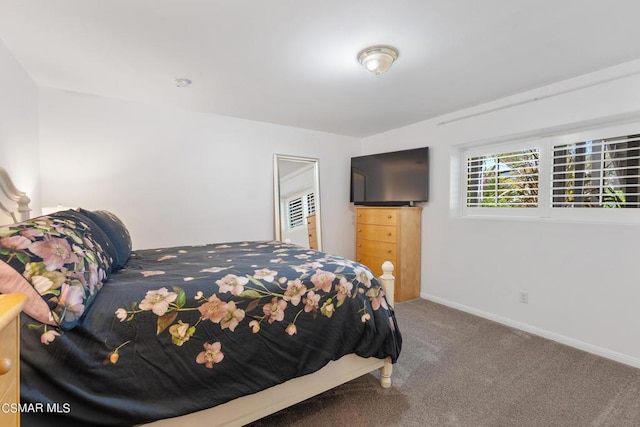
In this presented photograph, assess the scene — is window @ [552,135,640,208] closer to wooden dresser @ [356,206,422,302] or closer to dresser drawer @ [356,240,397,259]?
wooden dresser @ [356,206,422,302]

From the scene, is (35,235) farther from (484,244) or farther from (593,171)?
(593,171)

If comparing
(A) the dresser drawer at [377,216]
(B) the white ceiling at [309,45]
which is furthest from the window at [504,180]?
(A) the dresser drawer at [377,216]

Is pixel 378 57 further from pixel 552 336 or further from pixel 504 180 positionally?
pixel 552 336

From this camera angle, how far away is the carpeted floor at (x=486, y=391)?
1.59 metres

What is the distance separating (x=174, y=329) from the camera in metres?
1.24

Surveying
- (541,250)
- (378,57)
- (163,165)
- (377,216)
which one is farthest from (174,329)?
(541,250)

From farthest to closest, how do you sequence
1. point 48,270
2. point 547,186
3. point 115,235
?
point 547,186 < point 115,235 < point 48,270

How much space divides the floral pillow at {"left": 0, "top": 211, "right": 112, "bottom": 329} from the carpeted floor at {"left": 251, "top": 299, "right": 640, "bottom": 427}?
112 centimetres

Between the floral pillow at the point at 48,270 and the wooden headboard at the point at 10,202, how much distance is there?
2.75ft

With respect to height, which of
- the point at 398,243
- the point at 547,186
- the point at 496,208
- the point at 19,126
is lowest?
the point at 398,243

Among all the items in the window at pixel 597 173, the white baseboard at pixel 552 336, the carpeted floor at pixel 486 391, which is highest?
the window at pixel 597 173

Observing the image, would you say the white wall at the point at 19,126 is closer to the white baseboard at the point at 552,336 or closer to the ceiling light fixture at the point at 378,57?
the ceiling light fixture at the point at 378,57

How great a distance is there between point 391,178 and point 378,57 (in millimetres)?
2033

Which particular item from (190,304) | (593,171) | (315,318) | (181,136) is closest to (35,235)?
(190,304)
